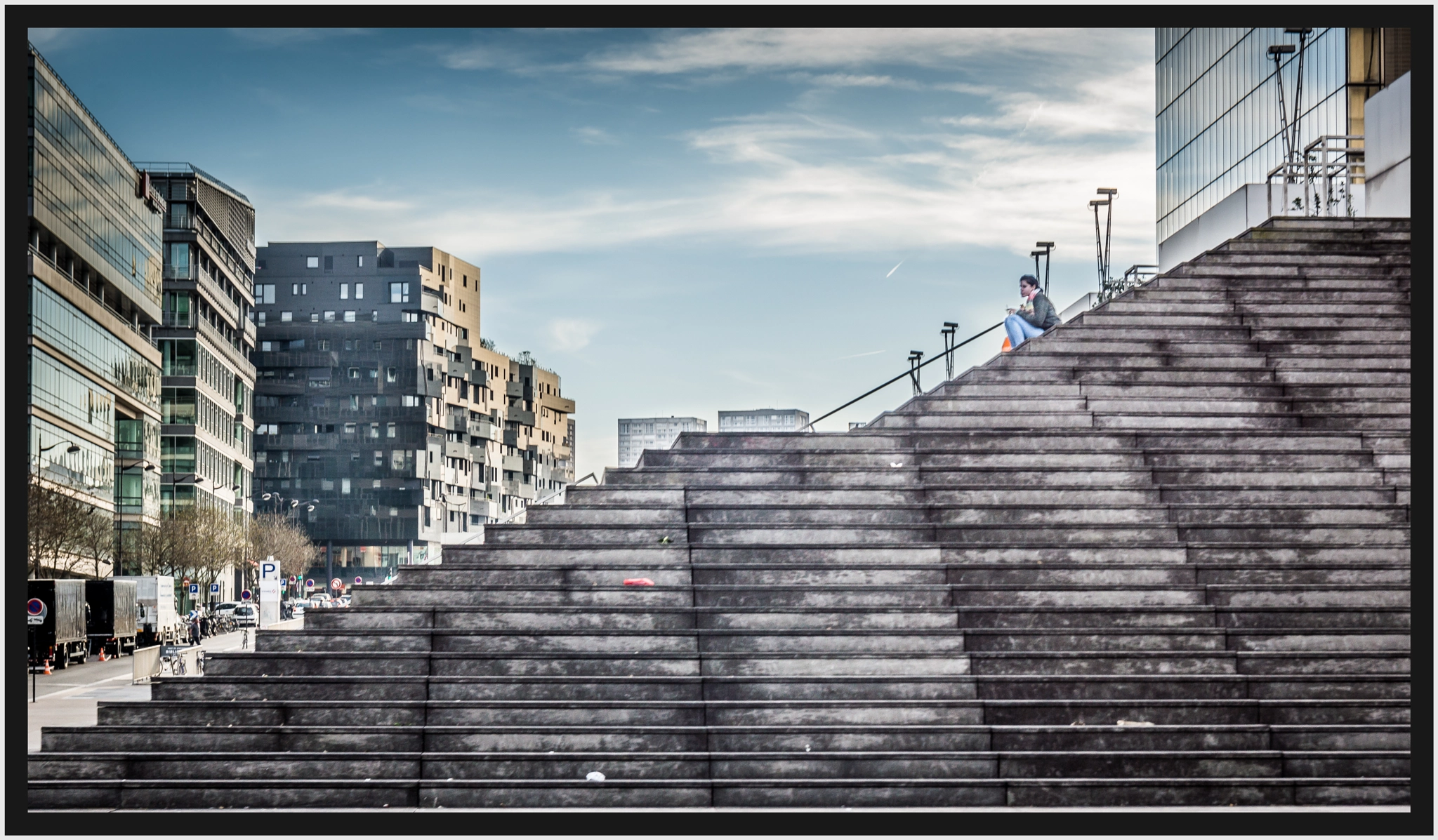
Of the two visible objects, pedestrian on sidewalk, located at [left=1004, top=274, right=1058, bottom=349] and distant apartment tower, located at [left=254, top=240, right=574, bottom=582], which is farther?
distant apartment tower, located at [left=254, top=240, right=574, bottom=582]

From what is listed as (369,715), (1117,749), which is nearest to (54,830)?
(369,715)

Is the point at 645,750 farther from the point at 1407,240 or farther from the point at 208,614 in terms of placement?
the point at 208,614

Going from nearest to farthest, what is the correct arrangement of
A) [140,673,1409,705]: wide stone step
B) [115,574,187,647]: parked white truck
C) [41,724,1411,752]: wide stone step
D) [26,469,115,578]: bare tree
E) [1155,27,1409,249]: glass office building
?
[41,724,1411,752]: wide stone step
[140,673,1409,705]: wide stone step
[1155,27,1409,249]: glass office building
[26,469,115,578]: bare tree
[115,574,187,647]: parked white truck

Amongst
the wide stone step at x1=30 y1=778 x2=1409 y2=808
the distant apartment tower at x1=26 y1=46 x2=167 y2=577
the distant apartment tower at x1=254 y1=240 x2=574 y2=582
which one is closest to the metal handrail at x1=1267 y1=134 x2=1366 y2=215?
the wide stone step at x1=30 y1=778 x2=1409 y2=808

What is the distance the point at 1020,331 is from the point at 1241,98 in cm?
3290

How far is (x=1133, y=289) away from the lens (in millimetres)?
22531

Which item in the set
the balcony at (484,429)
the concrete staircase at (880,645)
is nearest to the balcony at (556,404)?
the balcony at (484,429)

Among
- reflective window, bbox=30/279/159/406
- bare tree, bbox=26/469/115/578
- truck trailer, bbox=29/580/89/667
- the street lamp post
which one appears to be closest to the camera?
truck trailer, bbox=29/580/89/667

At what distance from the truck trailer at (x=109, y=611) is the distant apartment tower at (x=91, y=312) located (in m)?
5.68

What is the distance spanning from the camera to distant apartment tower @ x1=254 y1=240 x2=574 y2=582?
141125mm

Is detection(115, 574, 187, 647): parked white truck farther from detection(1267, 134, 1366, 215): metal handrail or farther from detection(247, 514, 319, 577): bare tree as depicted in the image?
detection(1267, 134, 1366, 215): metal handrail

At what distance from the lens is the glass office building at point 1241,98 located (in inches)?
1431

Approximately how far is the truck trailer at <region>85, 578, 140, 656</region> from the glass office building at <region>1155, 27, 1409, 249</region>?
3646 cm

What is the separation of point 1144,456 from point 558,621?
7.12 m
